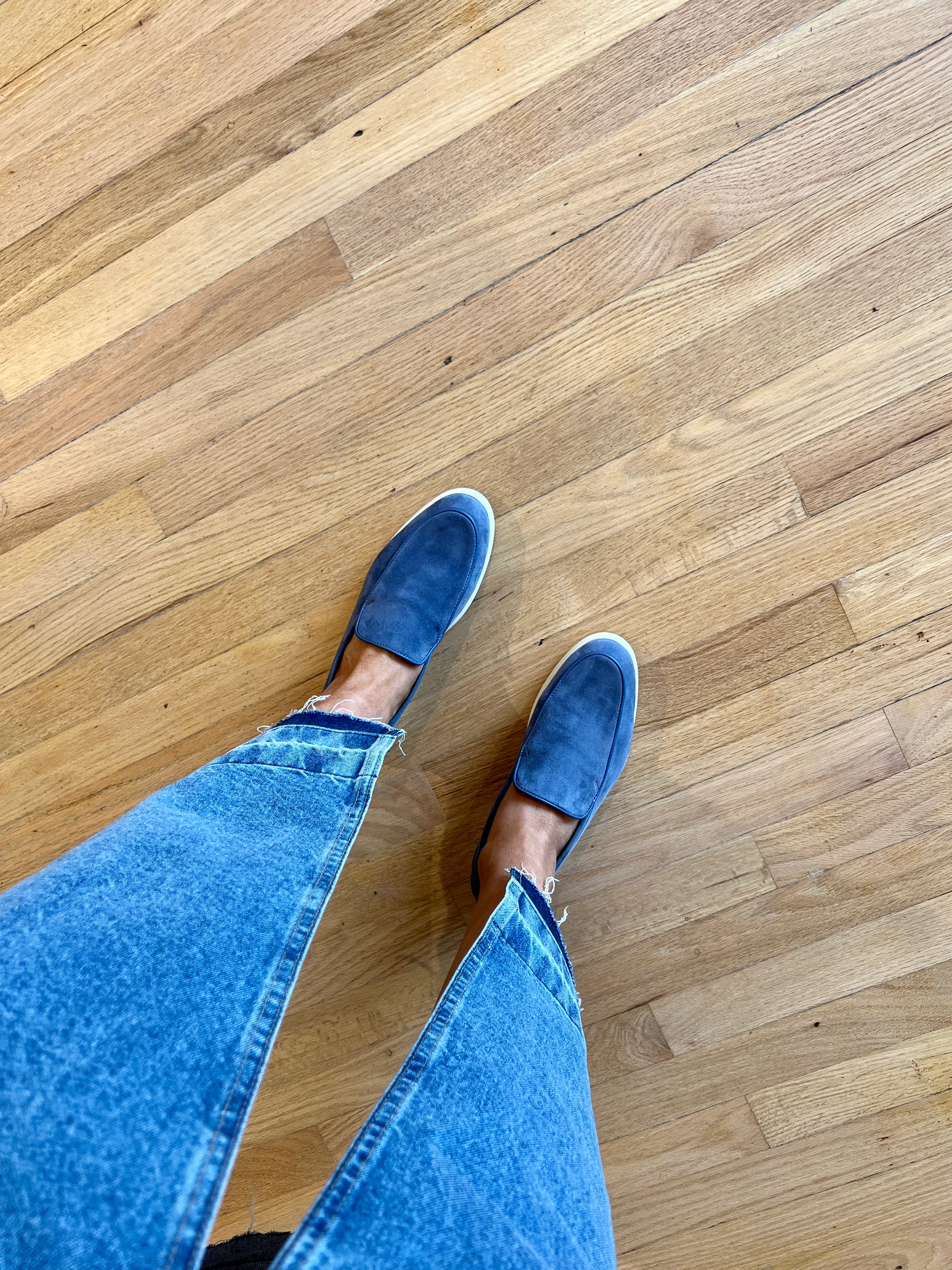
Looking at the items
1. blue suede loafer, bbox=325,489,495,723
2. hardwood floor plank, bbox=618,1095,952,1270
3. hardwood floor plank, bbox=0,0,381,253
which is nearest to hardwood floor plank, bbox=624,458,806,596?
blue suede loafer, bbox=325,489,495,723

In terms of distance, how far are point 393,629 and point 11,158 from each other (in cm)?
94

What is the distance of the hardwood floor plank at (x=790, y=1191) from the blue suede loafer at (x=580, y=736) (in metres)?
0.54

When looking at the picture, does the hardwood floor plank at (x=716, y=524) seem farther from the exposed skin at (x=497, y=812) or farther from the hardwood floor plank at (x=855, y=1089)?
the hardwood floor plank at (x=855, y=1089)

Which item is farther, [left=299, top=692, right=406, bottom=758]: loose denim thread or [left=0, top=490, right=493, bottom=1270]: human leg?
[left=299, top=692, right=406, bottom=758]: loose denim thread

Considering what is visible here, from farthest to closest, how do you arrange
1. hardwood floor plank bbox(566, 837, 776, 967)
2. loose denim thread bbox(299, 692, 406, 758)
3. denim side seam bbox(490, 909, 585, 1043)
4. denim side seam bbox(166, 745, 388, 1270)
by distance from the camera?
hardwood floor plank bbox(566, 837, 776, 967), loose denim thread bbox(299, 692, 406, 758), denim side seam bbox(490, 909, 585, 1043), denim side seam bbox(166, 745, 388, 1270)

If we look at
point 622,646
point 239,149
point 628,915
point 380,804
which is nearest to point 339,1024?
point 380,804

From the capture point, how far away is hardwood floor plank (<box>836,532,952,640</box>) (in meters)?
1.06

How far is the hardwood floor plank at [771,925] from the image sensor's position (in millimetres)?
1075

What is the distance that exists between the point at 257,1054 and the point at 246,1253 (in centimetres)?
45

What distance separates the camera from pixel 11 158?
44.7 inches

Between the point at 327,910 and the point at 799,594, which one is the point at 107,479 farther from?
the point at 799,594

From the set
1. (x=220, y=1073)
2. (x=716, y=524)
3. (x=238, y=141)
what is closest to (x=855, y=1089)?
(x=716, y=524)

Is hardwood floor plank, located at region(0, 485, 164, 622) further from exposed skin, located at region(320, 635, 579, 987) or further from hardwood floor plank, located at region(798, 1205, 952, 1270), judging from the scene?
hardwood floor plank, located at region(798, 1205, 952, 1270)

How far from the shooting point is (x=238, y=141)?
1.10 m
